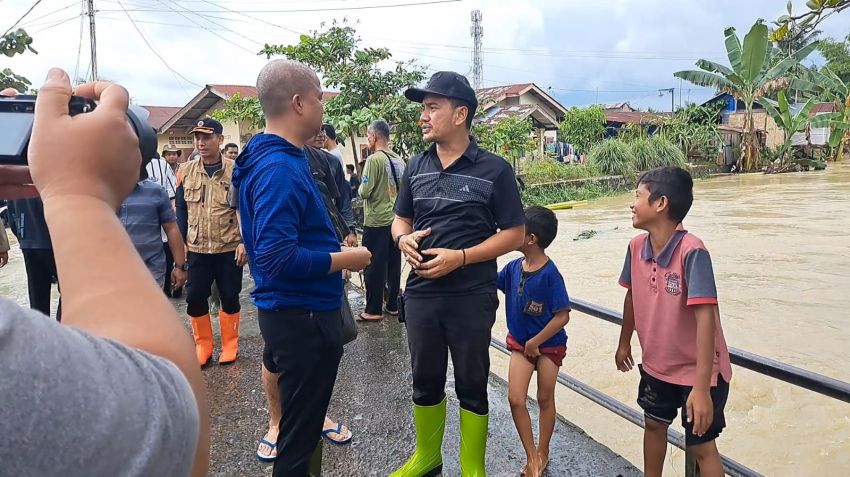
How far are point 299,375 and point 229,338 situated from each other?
2.29 meters

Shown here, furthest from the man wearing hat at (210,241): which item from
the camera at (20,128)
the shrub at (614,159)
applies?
the shrub at (614,159)

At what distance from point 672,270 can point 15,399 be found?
2201 mm

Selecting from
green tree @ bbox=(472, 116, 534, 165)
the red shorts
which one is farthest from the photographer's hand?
green tree @ bbox=(472, 116, 534, 165)

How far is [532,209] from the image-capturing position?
2975 millimetres

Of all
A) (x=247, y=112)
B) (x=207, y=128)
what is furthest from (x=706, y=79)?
(x=207, y=128)

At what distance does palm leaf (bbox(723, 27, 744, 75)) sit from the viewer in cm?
2281

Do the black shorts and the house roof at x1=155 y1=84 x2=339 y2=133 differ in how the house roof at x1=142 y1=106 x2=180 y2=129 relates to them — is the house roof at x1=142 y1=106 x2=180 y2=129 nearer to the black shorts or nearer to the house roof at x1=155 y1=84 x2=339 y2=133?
the house roof at x1=155 y1=84 x2=339 y2=133

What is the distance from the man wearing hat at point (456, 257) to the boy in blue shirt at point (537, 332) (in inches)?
8.3

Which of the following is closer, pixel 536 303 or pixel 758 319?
pixel 536 303

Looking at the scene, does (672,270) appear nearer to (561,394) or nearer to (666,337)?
(666,337)

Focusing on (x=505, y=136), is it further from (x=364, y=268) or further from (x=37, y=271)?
(x=364, y=268)

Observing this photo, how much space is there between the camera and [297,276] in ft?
7.07

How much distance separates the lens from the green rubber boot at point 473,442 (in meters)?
2.66

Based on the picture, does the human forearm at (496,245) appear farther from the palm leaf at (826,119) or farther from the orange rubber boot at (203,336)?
the palm leaf at (826,119)
